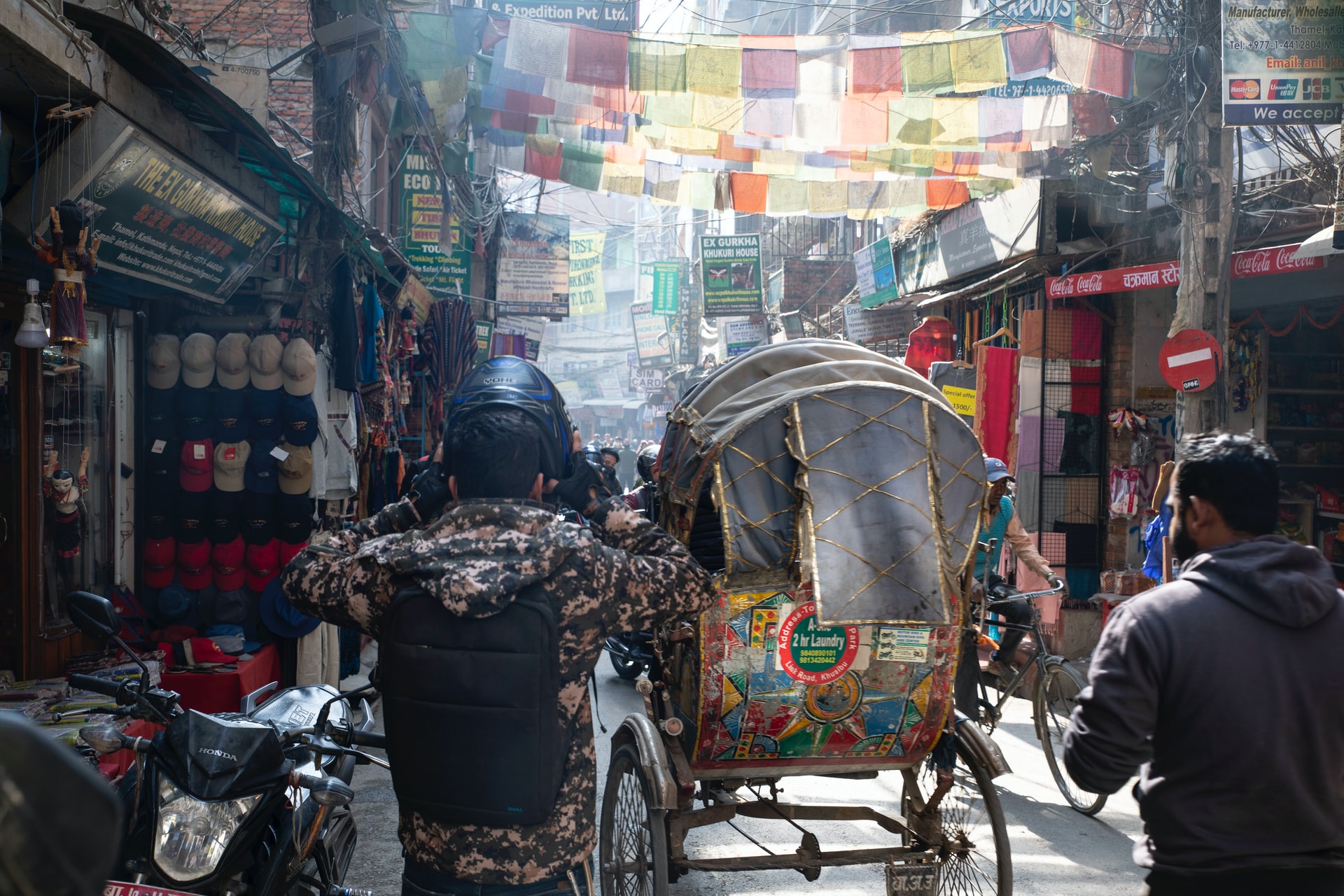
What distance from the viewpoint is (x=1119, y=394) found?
10.0 meters

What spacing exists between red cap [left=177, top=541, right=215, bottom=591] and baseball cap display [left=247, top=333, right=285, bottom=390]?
4.17 ft

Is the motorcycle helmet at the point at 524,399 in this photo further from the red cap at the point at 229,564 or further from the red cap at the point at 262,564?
the red cap at the point at 229,564

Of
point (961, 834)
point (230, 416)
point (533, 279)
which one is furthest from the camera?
point (533, 279)

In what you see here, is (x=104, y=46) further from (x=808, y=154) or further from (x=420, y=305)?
(x=808, y=154)

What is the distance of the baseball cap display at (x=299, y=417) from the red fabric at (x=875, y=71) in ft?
19.7

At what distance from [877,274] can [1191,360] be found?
780 cm

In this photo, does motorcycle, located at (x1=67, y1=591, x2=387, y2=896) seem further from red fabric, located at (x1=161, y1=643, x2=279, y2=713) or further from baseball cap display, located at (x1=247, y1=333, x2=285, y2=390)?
baseball cap display, located at (x1=247, y1=333, x2=285, y2=390)

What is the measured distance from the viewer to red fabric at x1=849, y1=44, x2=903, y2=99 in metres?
9.20

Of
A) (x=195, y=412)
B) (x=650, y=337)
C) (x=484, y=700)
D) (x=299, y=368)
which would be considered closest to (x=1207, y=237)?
(x=299, y=368)

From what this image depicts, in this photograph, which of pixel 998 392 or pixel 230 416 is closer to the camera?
pixel 230 416

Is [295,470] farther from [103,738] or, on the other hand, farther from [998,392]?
[998,392]

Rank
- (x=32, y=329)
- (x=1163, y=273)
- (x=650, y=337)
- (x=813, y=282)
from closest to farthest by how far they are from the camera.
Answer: (x=32, y=329) < (x=1163, y=273) < (x=813, y=282) < (x=650, y=337)

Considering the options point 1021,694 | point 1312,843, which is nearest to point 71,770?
point 1312,843

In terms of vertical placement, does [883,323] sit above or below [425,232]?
below
